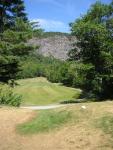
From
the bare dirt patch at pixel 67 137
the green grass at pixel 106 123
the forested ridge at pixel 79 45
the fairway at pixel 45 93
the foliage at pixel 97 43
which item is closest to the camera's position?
the bare dirt patch at pixel 67 137

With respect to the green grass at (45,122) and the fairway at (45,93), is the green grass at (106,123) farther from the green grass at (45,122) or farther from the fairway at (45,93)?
the fairway at (45,93)

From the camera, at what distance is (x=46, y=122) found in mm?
17562

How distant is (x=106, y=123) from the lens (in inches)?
637

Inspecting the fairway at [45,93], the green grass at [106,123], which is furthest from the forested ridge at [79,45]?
the fairway at [45,93]

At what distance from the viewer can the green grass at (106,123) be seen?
1562cm

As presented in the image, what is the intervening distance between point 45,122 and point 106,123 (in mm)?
2825

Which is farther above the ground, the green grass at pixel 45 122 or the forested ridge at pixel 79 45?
the forested ridge at pixel 79 45

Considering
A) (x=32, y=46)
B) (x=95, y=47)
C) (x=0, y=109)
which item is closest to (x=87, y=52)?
(x=95, y=47)

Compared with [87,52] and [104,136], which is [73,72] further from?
[104,136]

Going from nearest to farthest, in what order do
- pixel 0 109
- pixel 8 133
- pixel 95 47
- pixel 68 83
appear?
pixel 8 133
pixel 0 109
pixel 95 47
pixel 68 83

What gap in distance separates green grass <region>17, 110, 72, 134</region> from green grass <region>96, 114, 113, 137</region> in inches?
61.1

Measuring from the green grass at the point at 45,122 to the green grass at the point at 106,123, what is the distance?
61.1 inches

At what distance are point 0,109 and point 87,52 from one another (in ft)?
75.9

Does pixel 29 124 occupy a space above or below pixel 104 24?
below
